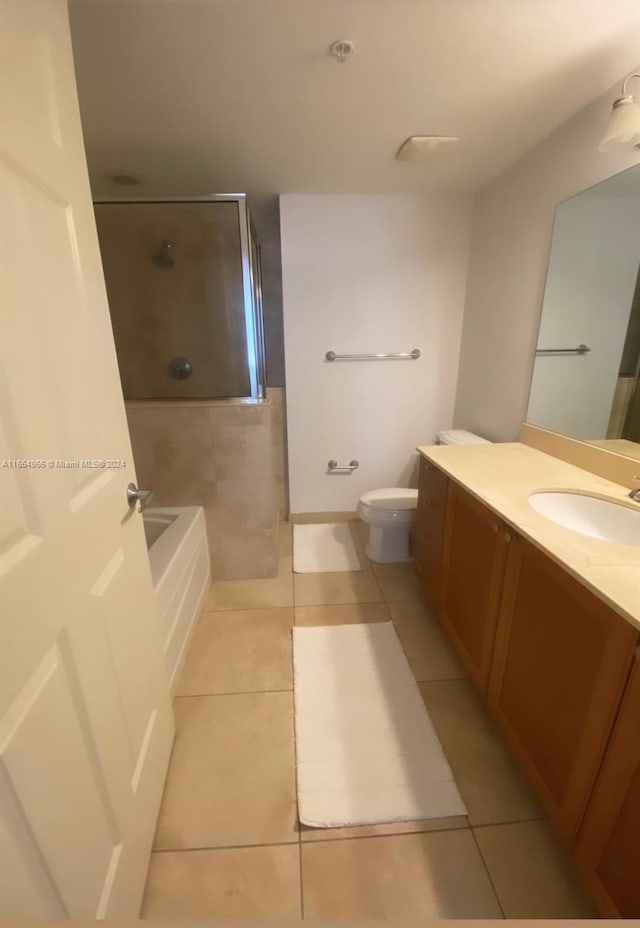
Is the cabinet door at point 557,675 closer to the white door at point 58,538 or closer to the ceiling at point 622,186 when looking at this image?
the white door at point 58,538

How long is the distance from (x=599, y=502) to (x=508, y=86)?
5.01ft

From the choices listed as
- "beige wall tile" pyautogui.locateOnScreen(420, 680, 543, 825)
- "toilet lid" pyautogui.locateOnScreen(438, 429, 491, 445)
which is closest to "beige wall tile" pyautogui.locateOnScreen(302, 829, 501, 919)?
"beige wall tile" pyautogui.locateOnScreen(420, 680, 543, 825)

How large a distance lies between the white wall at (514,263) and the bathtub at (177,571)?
1.82 meters

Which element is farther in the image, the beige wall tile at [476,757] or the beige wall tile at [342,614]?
the beige wall tile at [342,614]

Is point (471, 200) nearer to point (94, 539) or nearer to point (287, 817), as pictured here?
point (94, 539)

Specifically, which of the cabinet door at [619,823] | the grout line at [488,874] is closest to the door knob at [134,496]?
the cabinet door at [619,823]

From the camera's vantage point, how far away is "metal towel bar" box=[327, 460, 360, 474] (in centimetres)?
281

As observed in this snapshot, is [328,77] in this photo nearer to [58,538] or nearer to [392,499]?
[58,538]

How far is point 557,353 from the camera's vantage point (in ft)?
5.73

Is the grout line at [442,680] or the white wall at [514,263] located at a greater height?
the white wall at [514,263]

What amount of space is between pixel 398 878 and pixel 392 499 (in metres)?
1.64

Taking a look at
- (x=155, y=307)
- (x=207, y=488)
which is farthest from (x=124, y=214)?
(x=207, y=488)

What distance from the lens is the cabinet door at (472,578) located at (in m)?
1.28

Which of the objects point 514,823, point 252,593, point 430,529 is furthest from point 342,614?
point 514,823
